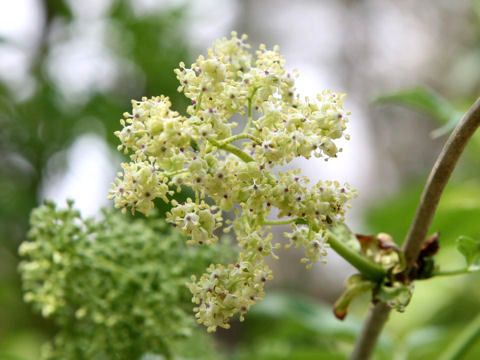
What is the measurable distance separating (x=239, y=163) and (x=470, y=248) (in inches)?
14.9

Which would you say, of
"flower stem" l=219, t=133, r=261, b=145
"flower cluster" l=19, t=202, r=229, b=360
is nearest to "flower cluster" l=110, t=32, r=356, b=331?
"flower stem" l=219, t=133, r=261, b=145

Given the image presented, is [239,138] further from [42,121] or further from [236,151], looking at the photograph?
[42,121]

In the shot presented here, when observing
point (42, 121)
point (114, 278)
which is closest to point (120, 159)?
point (42, 121)

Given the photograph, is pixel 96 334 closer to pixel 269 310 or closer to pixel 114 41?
pixel 269 310

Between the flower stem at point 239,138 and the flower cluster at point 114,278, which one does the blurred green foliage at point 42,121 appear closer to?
the flower cluster at point 114,278

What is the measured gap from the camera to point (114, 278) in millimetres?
1042

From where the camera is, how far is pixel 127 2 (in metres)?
2.58

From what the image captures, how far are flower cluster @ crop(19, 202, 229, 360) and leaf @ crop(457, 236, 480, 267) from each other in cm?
45

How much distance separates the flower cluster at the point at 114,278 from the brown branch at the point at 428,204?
12.4 inches

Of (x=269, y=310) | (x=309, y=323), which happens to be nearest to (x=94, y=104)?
(x=269, y=310)

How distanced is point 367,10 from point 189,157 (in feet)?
17.2

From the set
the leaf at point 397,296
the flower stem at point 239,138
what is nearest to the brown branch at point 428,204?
the leaf at point 397,296

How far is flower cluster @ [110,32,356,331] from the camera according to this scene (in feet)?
2.27

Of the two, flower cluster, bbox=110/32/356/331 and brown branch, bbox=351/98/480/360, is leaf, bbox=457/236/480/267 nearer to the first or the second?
brown branch, bbox=351/98/480/360
